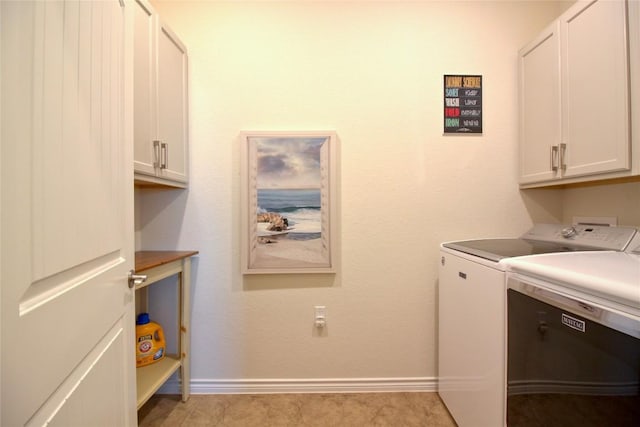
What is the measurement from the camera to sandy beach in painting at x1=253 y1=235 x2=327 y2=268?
5.33ft

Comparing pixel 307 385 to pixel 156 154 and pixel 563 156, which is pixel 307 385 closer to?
pixel 156 154

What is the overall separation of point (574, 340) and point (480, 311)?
1.19 ft

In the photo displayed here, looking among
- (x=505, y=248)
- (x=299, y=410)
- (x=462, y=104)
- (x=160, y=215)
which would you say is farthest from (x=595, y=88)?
(x=160, y=215)

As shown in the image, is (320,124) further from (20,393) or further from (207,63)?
(20,393)

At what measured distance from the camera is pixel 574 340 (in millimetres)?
807

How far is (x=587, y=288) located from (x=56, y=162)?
4.54ft

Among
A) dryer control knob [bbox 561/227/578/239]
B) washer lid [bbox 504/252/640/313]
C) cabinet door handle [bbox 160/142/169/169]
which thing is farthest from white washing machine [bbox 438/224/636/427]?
cabinet door handle [bbox 160/142/169/169]

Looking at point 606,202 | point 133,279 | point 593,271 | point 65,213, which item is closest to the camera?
point 65,213

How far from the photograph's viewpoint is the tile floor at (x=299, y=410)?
55.6 inches

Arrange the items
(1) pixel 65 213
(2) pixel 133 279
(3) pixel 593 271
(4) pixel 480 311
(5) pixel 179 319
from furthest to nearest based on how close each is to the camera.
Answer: (5) pixel 179 319
(4) pixel 480 311
(2) pixel 133 279
(3) pixel 593 271
(1) pixel 65 213

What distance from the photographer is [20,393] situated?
16.9 inches

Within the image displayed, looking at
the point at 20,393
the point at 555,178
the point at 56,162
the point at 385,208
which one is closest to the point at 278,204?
the point at 385,208

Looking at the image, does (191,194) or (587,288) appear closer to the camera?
(587,288)

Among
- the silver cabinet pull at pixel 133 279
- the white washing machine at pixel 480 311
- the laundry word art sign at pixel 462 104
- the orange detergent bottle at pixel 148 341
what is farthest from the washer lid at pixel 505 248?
the orange detergent bottle at pixel 148 341
